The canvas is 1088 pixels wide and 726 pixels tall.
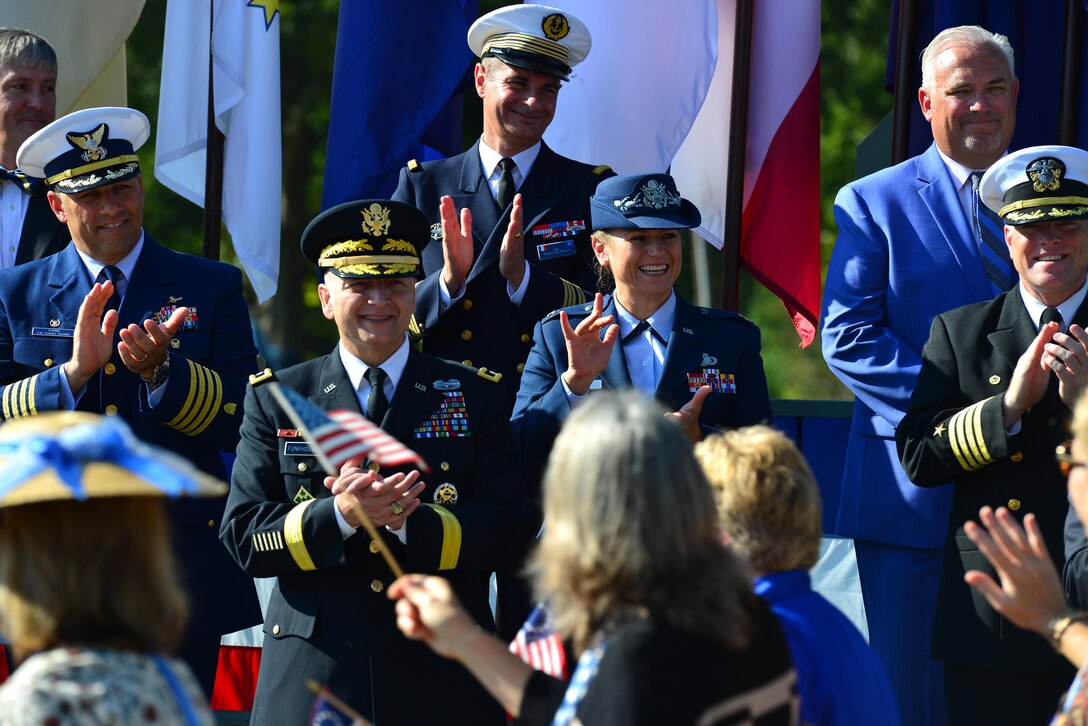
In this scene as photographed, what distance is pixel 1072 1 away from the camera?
6.47m

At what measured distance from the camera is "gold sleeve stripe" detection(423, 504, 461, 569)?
4527mm

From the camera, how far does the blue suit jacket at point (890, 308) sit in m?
5.41

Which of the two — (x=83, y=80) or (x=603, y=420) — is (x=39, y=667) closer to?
(x=603, y=420)

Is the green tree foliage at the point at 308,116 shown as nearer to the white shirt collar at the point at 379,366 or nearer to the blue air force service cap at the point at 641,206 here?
the blue air force service cap at the point at 641,206

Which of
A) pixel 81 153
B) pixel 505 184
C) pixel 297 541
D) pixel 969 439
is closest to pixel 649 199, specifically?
pixel 505 184

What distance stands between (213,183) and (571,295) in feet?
8.04

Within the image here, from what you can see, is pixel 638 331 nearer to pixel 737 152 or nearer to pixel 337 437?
pixel 337 437

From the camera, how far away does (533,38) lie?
589 cm

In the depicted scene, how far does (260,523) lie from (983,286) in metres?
2.59

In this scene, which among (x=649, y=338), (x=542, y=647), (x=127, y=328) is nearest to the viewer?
(x=542, y=647)

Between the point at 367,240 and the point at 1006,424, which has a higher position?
the point at 367,240

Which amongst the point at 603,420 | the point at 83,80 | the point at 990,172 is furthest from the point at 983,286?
the point at 83,80

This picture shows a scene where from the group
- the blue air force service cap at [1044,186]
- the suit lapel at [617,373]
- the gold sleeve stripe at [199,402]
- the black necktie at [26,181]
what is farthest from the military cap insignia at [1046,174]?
the black necktie at [26,181]

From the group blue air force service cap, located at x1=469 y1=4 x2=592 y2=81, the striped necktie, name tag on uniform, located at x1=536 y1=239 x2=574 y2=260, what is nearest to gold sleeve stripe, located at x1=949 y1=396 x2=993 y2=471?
the striped necktie
